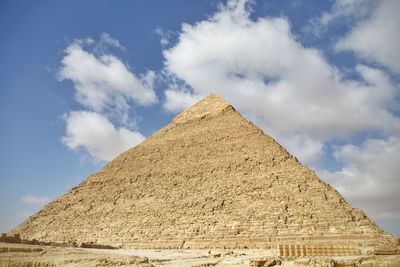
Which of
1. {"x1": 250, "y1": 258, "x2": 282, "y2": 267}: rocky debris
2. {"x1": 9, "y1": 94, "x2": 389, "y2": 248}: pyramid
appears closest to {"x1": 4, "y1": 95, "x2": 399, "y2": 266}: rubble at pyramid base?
{"x1": 9, "y1": 94, "x2": 389, "y2": 248}: pyramid

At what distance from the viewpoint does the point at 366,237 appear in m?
19.4

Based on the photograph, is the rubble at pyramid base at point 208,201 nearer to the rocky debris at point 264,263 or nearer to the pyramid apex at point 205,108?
the pyramid apex at point 205,108

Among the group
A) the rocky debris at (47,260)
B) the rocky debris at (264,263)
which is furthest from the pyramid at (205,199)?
the rocky debris at (47,260)

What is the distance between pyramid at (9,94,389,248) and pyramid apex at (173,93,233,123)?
0.11 meters

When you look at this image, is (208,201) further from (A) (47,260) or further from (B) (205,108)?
(A) (47,260)

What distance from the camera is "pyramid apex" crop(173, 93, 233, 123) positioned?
130 ft

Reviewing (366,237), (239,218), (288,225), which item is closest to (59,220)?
(239,218)

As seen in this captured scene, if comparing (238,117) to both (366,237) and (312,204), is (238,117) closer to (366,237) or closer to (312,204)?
(312,204)

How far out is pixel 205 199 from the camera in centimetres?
2761

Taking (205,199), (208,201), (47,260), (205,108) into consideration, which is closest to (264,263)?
(47,260)

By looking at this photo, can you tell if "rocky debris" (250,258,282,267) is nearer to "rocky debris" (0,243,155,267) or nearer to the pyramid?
→ "rocky debris" (0,243,155,267)

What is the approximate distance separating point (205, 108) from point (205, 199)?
15.1 m

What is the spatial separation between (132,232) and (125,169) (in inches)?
436

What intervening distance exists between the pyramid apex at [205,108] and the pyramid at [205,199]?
0.37 feet
